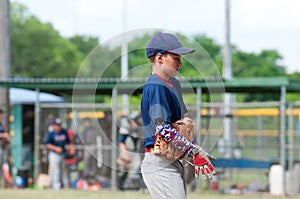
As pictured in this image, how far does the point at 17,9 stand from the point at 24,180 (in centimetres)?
7523

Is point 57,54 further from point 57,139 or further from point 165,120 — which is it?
point 165,120

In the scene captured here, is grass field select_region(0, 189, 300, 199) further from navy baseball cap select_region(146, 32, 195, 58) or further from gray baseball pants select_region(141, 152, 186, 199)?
navy baseball cap select_region(146, 32, 195, 58)

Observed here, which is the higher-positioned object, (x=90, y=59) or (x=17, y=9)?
(x=17, y=9)

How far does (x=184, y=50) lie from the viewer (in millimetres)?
6305

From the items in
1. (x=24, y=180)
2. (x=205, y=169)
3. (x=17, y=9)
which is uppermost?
(x=17, y=9)

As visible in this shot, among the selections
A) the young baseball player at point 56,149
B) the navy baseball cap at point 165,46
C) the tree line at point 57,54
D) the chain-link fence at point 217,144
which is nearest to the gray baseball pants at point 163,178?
the navy baseball cap at point 165,46

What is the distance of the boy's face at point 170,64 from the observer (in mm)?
6266

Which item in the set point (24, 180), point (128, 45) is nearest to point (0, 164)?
point (24, 180)

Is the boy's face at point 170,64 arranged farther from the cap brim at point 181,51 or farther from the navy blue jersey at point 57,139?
the navy blue jersey at point 57,139

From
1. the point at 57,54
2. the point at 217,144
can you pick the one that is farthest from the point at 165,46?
the point at 57,54

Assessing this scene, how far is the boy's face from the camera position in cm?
627

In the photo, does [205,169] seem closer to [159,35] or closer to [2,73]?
[159,35]

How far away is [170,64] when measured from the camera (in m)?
6.30

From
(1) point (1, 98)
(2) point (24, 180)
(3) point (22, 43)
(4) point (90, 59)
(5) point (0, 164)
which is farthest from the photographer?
(3) point (22, 43)
